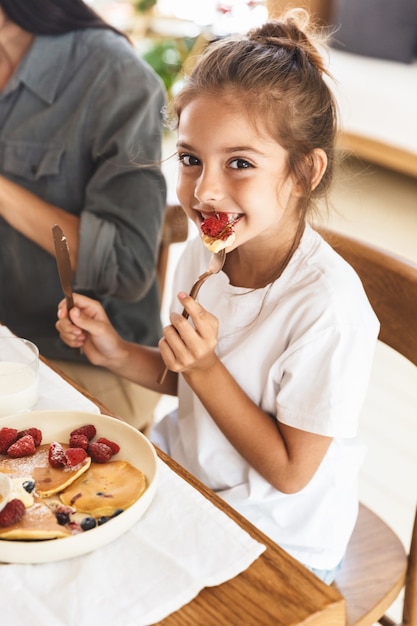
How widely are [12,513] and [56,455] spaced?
0.35 feet

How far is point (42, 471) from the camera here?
2.93 ft

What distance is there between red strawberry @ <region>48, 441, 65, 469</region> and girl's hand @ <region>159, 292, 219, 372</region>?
0.24 m

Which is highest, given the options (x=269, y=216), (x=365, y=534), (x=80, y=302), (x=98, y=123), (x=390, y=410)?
(x=269, y=216)

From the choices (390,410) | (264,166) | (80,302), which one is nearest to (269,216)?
(264,166)

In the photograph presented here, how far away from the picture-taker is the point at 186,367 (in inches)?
44.1

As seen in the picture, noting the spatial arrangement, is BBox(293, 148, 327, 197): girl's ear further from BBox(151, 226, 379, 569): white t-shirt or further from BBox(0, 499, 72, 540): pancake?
BBox(0, 499, 72, 540): pancake

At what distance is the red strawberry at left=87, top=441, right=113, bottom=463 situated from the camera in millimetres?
904

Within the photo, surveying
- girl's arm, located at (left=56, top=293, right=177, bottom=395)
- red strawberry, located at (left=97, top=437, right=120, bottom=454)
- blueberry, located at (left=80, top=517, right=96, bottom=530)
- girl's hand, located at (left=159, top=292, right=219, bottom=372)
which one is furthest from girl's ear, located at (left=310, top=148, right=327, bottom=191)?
blueberry, located at (left=80, top=517, right=96, bottom=530)

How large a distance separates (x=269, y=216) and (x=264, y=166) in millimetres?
68

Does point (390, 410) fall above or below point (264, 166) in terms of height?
below

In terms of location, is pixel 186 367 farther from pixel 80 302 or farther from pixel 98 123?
pixel 98 123

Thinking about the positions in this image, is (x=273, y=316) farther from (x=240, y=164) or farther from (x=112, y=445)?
(x=112, y=445)

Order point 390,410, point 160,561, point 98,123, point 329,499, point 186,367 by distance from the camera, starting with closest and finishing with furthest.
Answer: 1. point 160,561
2. point 186,367
3. point 329,499
4. point 98,123
5. point 390,410

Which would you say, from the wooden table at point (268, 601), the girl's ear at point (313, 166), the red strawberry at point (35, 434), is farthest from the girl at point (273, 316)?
the wooden table at point (268, 601)
